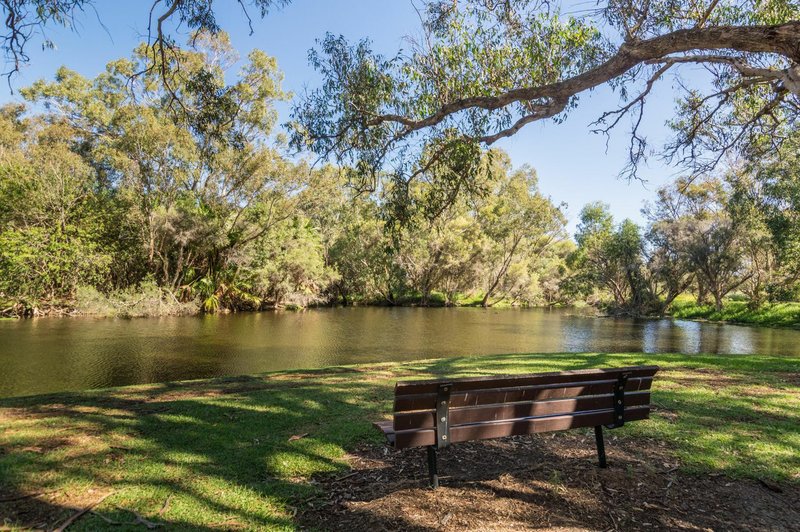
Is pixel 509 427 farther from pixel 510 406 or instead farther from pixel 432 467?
pixel 432 467

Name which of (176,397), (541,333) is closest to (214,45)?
(541,333)

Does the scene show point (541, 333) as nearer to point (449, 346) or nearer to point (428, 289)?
point (449, 346)

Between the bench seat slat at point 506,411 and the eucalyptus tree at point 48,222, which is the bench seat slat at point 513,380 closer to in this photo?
the bench seat slat at point 506,411

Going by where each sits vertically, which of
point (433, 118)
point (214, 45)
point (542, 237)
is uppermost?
point (214, 45)

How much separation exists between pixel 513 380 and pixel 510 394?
0.48 feet

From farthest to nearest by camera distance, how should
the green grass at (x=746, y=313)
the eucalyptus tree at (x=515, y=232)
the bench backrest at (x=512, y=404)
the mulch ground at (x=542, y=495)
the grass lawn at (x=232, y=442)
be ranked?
the eucalyptus tree at (x=515, y=232) < the green grass at (x=746, y=313) < the bench backrest at (x=512, y=404) < the grass lawn at (x=232, y=442) < the mulch ground at (x=542, y=495)

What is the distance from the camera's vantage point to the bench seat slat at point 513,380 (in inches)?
130

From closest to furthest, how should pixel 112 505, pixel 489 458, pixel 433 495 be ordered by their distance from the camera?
pixel 112 505, pixel 433 495, pixel 489 458

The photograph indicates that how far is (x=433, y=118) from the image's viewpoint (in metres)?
6.58

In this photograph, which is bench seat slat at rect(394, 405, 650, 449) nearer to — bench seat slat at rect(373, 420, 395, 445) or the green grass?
bench seat slat at rect(373, 420, 395, 445)

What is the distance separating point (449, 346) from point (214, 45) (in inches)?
970

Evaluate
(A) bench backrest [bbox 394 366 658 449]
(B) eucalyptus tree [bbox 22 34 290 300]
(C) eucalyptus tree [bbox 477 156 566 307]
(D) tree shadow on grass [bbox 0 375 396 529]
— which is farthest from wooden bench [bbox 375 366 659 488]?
(C) eucalyptus tree [bbox 477 156 566 307]

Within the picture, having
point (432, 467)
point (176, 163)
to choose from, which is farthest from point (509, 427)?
point (176, 163)

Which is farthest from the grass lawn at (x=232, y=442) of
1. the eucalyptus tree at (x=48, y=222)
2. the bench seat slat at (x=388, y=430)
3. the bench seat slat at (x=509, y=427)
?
the eucalyptus tree at (x=48, y=222)
